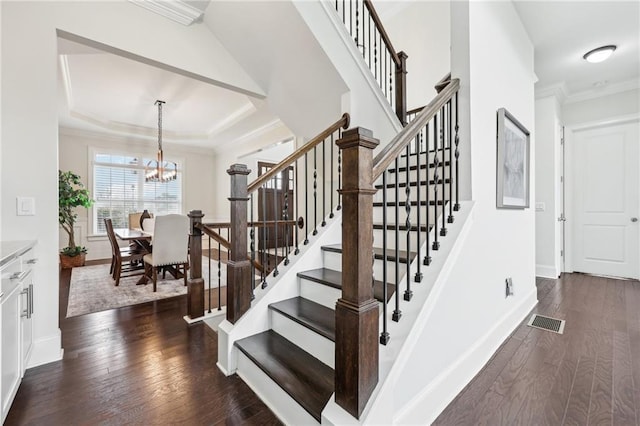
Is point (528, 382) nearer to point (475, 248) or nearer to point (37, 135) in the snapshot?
point (475, 248)

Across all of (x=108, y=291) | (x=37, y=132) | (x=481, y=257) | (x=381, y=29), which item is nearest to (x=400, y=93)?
(x=381, y=29)

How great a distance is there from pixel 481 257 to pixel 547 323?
1319 mm

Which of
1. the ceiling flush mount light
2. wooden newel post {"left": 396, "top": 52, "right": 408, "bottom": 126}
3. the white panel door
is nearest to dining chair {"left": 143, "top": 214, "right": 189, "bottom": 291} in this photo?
wooden newel post {"left": 396, "top": 52, "right": 408, "bottom": 126}

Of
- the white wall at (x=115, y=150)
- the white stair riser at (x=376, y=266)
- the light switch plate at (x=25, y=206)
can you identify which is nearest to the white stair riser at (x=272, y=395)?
the white stair riser at (x=376, y=266)

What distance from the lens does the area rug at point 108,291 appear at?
124 inches

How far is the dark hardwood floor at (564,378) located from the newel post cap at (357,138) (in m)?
1.41

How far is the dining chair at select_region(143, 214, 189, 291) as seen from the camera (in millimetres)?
3680

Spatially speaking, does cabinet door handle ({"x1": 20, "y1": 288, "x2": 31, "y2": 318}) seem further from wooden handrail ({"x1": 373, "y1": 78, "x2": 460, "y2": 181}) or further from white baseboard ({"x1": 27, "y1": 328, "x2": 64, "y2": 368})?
wooden handrail ({"x1": 373, "y1": 78, "x2": 460, "y2": 181})

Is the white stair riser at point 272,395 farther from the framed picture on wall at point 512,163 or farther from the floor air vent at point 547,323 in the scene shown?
the floor air vent at point 547,323

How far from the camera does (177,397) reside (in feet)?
5.38

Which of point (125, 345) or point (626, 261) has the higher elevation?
point (626, 261)

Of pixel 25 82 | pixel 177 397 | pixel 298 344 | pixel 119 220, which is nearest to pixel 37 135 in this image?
pixel 25 82

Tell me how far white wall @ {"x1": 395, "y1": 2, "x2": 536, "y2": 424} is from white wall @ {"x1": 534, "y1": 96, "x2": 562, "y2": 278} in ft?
5.83

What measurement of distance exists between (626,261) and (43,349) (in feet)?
21.5
